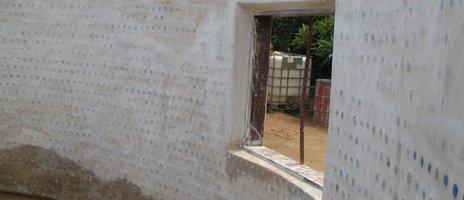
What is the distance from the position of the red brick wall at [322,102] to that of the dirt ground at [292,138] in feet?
0.69

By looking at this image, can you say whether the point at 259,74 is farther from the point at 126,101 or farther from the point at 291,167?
the point at 126,101

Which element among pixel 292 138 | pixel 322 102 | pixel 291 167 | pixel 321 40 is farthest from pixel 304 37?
pixel 291 167

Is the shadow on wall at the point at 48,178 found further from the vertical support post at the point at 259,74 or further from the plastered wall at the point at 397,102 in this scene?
the plastered wall at the point at 397,102

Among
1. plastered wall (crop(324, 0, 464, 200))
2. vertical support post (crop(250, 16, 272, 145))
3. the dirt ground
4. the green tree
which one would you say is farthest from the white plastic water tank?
plastered wall (crop(324, 0, 464, 200))

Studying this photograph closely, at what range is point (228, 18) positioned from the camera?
187 inches

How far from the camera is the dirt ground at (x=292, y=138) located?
28.9ft

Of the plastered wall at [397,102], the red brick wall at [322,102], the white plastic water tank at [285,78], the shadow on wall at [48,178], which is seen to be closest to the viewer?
the plastered wall at [397,102]

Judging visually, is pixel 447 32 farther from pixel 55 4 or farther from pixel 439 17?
pixel 55 4

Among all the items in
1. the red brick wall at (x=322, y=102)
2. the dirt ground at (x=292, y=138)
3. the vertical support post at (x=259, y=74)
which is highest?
the vertical support post at (x=259, y=74)

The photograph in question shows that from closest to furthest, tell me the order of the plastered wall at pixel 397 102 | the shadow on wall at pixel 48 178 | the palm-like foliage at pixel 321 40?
1. the plastered wall at pixel 397 102
2. the shadow on wall at pixel 48 178
3. the palm-like foliage at pixel 321 40

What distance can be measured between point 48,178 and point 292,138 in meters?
4.65

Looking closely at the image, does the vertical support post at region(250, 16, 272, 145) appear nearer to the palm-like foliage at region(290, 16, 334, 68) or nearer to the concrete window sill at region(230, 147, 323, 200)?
the concrete window sill at region(230, 147, 323, 200)

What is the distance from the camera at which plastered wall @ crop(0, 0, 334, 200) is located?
4844mm

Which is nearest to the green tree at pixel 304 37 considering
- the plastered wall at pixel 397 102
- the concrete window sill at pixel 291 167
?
the concrete window sill at pixel 291 167
